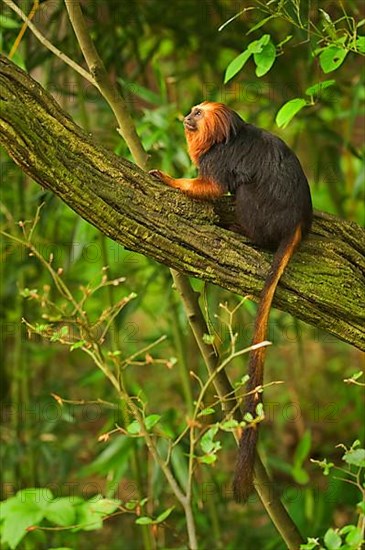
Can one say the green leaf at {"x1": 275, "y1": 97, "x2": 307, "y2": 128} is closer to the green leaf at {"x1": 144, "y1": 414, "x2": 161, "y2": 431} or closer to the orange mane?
the orange mane

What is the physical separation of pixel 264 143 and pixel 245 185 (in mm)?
83

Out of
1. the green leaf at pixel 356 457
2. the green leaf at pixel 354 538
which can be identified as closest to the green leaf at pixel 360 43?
→ the green leaf at pixel 356 457

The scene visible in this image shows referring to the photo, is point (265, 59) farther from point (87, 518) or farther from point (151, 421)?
point (87, 518)

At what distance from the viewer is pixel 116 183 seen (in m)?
1.35

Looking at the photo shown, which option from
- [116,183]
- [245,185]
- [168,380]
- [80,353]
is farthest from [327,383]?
[116,183]

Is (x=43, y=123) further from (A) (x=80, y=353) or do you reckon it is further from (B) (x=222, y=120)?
Answer: (A) (x=80, y=353)

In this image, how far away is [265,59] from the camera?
1.40 m

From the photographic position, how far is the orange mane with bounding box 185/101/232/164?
61.6 inches

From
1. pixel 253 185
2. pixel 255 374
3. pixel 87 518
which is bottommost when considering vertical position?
pixel 87 518

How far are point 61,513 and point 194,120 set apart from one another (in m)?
0.78

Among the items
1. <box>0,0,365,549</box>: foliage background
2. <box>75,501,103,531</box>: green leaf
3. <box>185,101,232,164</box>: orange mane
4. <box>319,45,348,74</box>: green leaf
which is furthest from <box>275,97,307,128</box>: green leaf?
<box>75,501,103,531</box>: green leaf

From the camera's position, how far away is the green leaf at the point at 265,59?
1394 mm

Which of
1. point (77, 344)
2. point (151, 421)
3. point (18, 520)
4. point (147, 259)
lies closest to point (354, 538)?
point (151, 421)

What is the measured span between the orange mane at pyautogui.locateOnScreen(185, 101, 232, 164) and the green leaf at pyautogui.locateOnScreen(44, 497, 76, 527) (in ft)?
2.37
